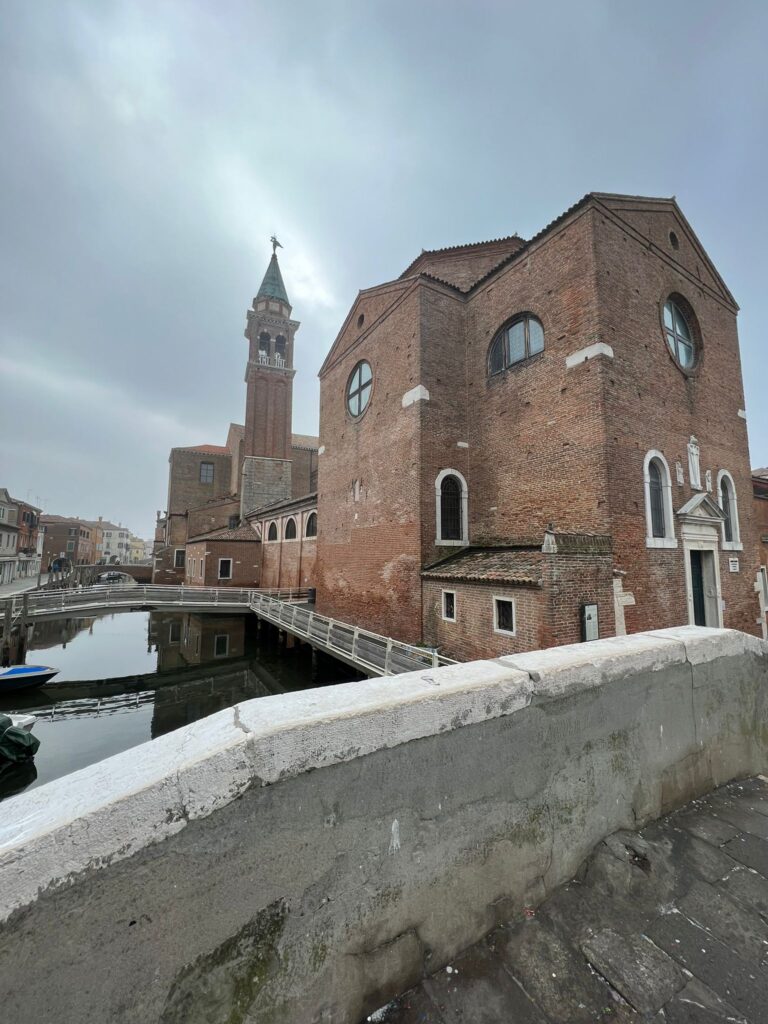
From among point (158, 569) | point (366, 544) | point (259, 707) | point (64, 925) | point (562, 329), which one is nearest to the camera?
point (64, 925)

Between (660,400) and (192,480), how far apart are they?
45424 mm

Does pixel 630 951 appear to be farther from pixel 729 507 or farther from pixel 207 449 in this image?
pixel 207 449

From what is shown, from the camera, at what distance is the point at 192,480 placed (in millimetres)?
46281

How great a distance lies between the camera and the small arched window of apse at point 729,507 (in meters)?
11.9

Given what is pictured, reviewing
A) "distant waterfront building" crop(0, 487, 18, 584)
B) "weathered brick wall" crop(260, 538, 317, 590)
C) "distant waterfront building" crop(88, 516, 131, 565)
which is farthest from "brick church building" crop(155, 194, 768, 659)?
"distant waterfront building" crop(88, 516, 131, 565)

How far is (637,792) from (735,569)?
12.5 m

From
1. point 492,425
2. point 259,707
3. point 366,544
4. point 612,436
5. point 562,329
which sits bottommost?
point 259,707

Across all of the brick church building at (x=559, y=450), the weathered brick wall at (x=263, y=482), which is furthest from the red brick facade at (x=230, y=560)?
the brick church building at (x=559, y=450)

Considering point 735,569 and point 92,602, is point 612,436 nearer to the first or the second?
point 735,569

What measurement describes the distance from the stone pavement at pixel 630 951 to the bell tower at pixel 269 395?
35.4 meters

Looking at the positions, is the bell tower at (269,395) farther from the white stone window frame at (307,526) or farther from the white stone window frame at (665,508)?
the white stone window frame at (665,508)

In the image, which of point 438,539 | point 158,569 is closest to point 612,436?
point 438,539

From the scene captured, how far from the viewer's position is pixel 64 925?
1.08 meters

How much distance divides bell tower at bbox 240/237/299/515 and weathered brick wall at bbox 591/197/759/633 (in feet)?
99.7
